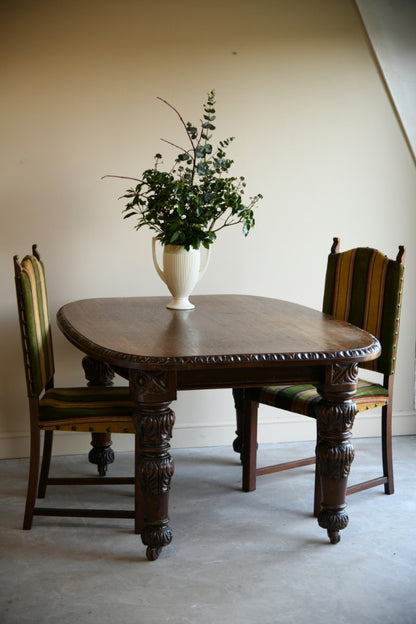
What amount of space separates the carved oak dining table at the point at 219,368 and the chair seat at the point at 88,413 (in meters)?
0.15

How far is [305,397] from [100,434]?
103cm

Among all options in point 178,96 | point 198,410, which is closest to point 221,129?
point 178,96

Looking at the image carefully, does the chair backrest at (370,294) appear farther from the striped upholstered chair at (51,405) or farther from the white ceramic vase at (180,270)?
the striped upholstered chair at (51,405)

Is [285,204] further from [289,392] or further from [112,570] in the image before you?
[112,570]

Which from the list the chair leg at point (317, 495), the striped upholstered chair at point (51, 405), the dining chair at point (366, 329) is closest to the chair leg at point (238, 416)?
the dining chair at point (366, 329)

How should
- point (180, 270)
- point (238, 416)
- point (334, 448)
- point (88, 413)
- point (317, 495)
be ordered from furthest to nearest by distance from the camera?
point (238, 416) < point (180, 270) < point (317, 495) < point (88, 413) < point (334, 448)

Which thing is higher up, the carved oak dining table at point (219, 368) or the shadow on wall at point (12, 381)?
the carved oak dining table at point (219, 368)

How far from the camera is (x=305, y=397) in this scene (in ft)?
9.27

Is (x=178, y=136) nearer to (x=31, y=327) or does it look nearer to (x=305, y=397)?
(x=31, y=327)

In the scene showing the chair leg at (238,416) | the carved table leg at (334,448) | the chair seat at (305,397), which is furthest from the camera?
the chair leg at (238,416)

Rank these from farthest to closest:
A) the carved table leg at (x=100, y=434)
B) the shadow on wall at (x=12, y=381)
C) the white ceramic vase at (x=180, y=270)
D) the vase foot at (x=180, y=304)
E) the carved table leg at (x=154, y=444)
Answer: the shadow on wall at (x=12, y=381)
the carved table leg at (x=100, y=434)
the vase foot at (x=180, y=304)
the white ceramic vase at (x=180, y=270)
the carved table leg at (x=154, y=444)

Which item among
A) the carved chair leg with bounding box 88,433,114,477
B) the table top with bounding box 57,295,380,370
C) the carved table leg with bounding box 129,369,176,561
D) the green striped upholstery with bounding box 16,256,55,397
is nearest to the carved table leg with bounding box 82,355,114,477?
the carved chair leg with bounding box 88,433,114,477

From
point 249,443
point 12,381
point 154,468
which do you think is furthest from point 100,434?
point 154,468

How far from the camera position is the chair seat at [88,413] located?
8.59ft
